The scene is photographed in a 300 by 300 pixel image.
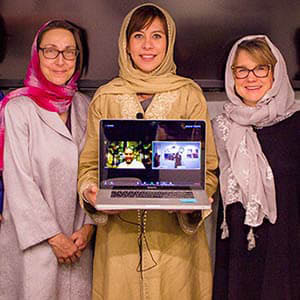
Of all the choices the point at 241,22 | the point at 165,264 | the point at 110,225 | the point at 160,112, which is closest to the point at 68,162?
the point at 110,225

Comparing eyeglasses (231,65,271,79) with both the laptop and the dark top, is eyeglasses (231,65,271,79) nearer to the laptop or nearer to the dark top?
the dark top

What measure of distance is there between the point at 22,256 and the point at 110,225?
34cm

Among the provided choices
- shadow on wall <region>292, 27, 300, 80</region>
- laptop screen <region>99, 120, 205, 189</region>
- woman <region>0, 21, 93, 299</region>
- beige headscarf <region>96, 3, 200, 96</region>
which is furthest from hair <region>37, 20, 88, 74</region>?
shadow on wall <region>292, 27, 300, 80</region>

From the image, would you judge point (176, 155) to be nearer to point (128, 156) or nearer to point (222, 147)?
point (128, 156)

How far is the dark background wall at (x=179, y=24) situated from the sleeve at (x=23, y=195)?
0.43 metres

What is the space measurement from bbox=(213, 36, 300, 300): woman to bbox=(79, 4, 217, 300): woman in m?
0.10

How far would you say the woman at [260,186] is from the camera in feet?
5.28

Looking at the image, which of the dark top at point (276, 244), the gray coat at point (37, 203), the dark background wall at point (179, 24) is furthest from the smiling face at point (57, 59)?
the dark top at point (276, 244)

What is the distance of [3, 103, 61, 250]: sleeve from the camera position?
1.63 m

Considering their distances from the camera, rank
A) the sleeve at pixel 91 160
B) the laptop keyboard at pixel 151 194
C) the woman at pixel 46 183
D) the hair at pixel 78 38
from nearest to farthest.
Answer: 1. the laptop keyboard at pixel 151 194
2. the sleeve at pixel 91 160
3. the woman at pixel 46 183
4. the hair at pixel 78 38

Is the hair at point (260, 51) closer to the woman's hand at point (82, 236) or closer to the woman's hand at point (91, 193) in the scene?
the woman's hand at point (91, 193)

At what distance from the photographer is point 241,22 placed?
1992 millimetres

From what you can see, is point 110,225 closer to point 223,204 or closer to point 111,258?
point 111,258

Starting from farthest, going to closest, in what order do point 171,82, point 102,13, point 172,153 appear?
point 102,13 → point 171,82 → point 172,153
